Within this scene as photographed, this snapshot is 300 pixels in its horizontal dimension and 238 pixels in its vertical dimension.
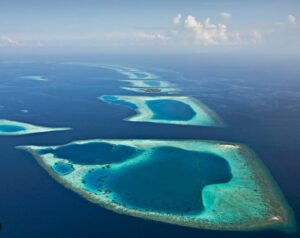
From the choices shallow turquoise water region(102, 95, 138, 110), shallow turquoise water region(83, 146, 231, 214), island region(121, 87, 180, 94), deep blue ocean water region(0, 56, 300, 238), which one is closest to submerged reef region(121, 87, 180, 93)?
island region(121, 87, 180, 94)

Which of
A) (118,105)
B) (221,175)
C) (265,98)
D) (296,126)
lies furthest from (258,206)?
(265,98)

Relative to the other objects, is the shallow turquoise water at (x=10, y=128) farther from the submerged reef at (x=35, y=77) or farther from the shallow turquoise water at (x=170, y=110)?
the submerged reef at (x=35, y=77)

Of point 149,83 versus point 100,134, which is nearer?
point 100,134

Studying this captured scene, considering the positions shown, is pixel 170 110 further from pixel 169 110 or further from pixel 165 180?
pixel 165 180

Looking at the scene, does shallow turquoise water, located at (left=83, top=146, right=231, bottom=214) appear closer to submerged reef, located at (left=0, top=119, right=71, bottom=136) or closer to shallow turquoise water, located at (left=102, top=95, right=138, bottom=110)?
submerged reef, located at (left=0, top=119, right=71, bottom=136)

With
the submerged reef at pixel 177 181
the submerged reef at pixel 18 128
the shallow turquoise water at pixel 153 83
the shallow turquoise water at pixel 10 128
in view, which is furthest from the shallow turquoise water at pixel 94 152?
the shallow turquoise water at pixel 153 83

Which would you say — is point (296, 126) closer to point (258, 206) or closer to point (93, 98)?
point (258, 206)

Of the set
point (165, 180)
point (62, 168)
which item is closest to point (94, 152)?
point (62, 168)
